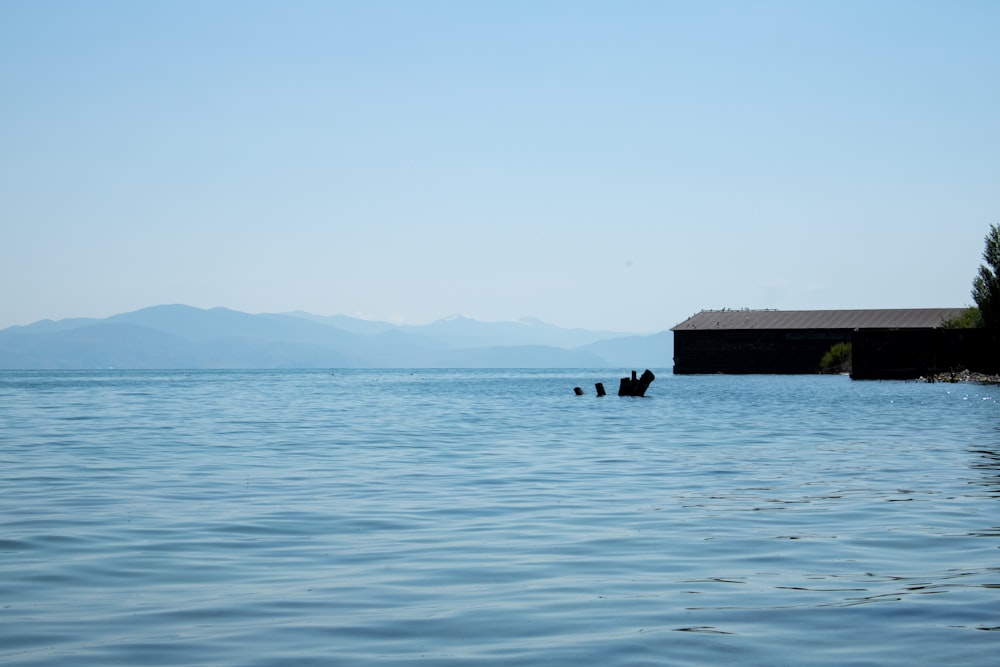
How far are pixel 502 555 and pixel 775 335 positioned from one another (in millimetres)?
107995

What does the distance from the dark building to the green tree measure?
118 ft

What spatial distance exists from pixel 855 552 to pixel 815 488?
5.64 meters

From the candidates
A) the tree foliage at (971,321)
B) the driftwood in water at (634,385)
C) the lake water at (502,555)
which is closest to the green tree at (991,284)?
the tree foliage at (971,321)

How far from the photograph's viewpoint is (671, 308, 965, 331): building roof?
375ft

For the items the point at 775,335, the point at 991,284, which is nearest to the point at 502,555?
the point at 991,284

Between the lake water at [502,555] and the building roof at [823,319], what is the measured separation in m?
93.4

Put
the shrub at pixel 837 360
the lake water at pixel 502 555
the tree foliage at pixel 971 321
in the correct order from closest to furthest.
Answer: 1. the lake water at pixel 502 555
2. the tree foliage at pixel 971 321
3. the shrub at pixel 837 360

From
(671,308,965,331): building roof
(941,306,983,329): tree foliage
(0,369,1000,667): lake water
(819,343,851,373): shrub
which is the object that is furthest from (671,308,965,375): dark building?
(0,369,1000,667): lake water

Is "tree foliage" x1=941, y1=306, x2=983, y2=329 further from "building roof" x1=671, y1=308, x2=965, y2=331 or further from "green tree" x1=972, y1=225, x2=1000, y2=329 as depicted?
"building roof" x1=671, y1=308, x2=965, y2=331

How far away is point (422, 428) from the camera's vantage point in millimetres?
33375

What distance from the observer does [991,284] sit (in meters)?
74.1

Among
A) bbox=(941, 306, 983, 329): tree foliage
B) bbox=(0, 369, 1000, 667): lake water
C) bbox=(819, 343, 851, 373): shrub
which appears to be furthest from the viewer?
bbox=(819, 343, 851, 373): shrub

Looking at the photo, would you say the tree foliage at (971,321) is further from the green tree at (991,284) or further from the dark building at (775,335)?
the dark building at (775,335)

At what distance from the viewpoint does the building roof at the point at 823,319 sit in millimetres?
114312
